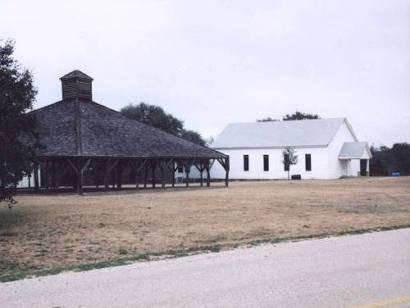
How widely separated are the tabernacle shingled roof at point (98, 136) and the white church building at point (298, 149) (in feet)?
63.7

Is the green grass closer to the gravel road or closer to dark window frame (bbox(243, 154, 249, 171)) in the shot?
the gravel road

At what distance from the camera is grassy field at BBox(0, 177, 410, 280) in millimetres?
10688

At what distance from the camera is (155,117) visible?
253ft

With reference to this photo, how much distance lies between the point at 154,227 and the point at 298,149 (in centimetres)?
4605

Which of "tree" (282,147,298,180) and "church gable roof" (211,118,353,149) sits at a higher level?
"church gable roof" (211,118,353,149)

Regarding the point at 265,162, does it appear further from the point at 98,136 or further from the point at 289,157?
the point at 98,136

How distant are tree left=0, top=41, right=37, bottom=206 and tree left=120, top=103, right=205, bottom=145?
192 ft

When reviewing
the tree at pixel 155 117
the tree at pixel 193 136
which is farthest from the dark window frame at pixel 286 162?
the tree at pixel 193 136

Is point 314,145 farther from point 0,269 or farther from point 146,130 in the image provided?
point 0,269

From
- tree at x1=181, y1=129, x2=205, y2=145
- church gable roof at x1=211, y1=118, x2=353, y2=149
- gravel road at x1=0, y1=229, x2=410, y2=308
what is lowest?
gravel road at x1=0, y1=229, x2=410, y2=308

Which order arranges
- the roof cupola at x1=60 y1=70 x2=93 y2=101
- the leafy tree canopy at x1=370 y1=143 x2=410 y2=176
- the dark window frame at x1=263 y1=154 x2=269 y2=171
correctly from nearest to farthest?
1. the roof cupola at x1=60 y1=70 x2=93 y2=101
2. the dark window frame at x1=263 y1=154 x2=269 y2=171
3. the leafy tree canopy at x1=370 y1=143 x2=410 y2=176

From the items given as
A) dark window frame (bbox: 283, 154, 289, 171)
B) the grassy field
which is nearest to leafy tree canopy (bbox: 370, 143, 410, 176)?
dark window frame (bbox: 283, 154, 289, 171)

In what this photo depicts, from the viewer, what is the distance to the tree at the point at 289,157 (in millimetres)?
59406

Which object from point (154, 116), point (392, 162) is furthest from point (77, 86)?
point (392, 162)
